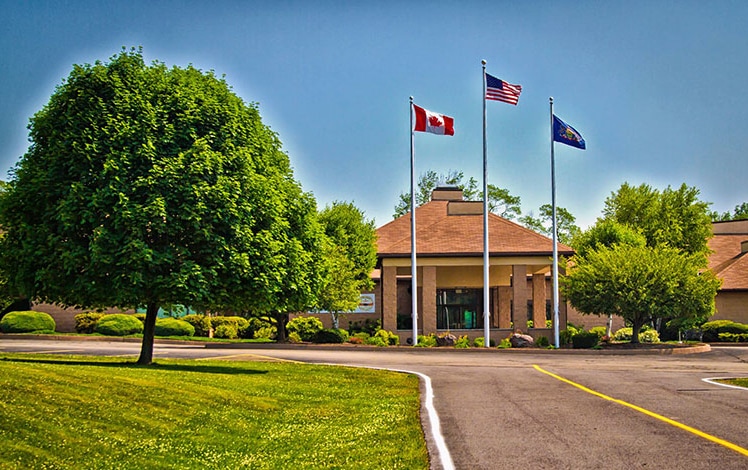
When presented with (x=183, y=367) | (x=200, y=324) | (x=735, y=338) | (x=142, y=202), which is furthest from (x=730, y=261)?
(x=142, y=202)

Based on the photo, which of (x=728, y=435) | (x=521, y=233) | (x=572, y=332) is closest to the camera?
(x=728, y=435)

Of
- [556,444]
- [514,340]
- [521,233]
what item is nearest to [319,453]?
[556,444]

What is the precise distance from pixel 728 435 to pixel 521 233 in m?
38.7

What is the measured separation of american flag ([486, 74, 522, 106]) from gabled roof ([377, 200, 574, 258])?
10739 mm

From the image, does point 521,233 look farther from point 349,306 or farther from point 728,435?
point 728,435

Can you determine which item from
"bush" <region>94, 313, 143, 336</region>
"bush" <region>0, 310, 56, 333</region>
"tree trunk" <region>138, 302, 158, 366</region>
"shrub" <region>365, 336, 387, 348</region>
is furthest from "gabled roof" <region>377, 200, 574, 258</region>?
"tree trunk" <region>138, 302, 158, 366</region>

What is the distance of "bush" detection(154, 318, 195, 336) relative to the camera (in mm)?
49156

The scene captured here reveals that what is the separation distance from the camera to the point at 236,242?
2273 cm

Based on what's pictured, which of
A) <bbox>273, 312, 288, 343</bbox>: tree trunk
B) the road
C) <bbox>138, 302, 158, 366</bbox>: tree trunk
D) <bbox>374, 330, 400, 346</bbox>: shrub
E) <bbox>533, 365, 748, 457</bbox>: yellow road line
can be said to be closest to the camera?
the road

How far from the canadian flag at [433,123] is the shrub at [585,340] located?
511 inches

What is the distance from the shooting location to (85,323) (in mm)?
50750

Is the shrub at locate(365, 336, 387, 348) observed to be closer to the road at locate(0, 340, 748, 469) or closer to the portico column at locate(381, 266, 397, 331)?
the portico column at locate(381, 266, 397, 331)

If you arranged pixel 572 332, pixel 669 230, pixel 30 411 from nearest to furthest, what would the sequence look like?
1. pixel 30 411
2. pixel 572 332
3. pixel 669 230

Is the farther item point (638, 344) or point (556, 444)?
point (638, 344)
